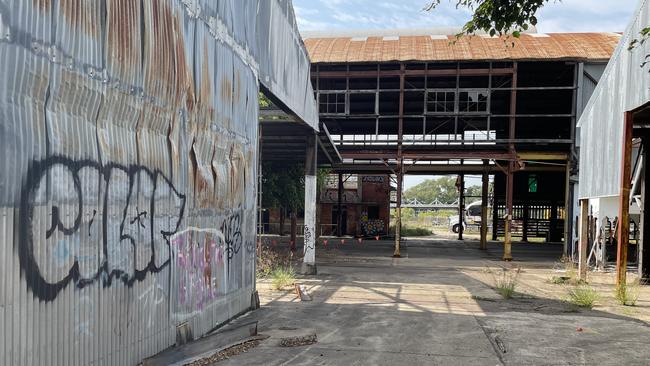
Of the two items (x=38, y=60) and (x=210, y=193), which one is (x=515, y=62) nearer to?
(x=210, y=193)

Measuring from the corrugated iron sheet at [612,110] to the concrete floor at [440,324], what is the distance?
330 centimetres

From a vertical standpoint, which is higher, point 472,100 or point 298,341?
point 472,100

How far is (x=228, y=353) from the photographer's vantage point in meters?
6.79

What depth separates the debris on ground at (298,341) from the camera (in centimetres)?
742

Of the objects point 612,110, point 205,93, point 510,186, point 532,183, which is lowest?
point 510,186

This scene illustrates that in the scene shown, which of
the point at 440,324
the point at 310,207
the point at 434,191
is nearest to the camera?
the point at 440,324

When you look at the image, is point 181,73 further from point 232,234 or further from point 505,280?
point 505,280

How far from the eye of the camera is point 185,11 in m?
6.82

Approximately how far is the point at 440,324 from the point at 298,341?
2.99 metres

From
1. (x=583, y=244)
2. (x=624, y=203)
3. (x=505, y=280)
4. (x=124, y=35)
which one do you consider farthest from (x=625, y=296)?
(x=124, y=35)

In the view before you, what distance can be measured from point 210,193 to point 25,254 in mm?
3923

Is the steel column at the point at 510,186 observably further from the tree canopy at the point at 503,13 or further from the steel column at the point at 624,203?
the tree canopy at the point at 503,13

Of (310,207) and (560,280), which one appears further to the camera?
(310,207)

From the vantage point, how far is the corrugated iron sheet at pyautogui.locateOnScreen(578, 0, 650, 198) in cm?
1153
